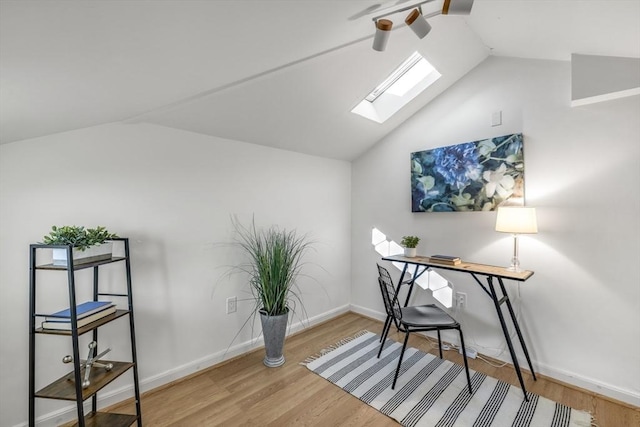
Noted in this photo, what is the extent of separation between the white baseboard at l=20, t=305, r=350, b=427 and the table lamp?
213 centimetres

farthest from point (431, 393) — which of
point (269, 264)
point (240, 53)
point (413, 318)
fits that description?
point (240, 53)

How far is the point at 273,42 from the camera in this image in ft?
4.72

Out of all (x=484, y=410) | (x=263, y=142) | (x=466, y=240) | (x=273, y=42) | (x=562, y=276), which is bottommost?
(x=484, y=410)

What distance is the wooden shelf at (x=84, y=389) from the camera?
1.34 meters

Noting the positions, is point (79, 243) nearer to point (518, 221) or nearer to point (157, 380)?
point (157, 380)

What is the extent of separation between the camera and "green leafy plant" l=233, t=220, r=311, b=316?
2.31 m

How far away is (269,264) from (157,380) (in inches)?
44.4

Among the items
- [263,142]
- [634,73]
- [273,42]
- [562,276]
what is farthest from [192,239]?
[634,73]

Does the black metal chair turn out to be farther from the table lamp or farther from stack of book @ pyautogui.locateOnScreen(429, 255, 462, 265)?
the table lamp

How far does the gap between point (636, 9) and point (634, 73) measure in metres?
0.58

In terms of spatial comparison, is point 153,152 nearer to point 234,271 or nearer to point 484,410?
point 234,271

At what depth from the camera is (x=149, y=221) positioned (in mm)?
2002

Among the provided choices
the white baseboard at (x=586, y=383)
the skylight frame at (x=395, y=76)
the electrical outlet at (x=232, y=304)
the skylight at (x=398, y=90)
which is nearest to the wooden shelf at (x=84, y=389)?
the electrical outlet at (x=232, y=304)

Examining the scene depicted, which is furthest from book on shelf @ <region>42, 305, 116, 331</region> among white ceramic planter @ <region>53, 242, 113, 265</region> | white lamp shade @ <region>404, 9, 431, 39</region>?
white lamp shade @ <region>404, 9, 431, 39</region>
